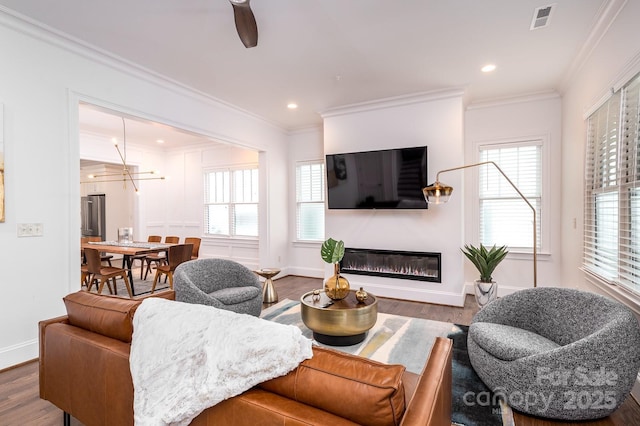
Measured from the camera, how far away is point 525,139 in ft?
14.6

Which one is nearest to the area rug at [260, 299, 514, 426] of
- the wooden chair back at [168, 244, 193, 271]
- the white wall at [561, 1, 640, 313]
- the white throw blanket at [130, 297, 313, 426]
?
the white wall at [561, 1, 640, 313]

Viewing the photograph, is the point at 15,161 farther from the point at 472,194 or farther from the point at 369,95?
the point at 472,194

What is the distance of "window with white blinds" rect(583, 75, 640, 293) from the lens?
7.54ft

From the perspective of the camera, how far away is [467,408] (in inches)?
81.3

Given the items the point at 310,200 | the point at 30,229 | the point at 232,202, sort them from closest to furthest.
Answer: the point at 30,229
the point at 310,200
the point at 232,202

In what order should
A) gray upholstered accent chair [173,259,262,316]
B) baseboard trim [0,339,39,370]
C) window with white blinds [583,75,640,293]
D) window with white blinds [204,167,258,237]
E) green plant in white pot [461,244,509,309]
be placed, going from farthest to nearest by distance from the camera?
window with white blinds [204,167,258,237]
green plant in white pot [461,244,509,309]
gray upholstered accent chair [173,259,262,316]
baseboard trim [0,339,39,370]
window with white blinds [583,75,640,293]

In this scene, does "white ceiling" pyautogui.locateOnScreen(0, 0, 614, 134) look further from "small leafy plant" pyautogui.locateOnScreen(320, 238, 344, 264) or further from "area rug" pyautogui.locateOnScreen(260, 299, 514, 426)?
"area rug" pyautogui.locateOnScreen(260, 299, 514, 426)

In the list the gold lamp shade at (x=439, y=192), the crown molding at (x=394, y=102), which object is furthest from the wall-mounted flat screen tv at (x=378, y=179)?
the gold lamp shade at (x=439, y=192)

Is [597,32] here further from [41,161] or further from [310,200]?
[41,161]

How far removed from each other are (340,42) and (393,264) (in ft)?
10.1

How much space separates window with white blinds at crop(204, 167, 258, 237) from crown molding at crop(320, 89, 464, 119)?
2.39 m

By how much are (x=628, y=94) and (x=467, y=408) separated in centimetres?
261

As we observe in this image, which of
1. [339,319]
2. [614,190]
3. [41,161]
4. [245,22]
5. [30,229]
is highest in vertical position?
[245,22]

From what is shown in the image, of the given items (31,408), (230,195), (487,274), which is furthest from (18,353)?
(487,274)
